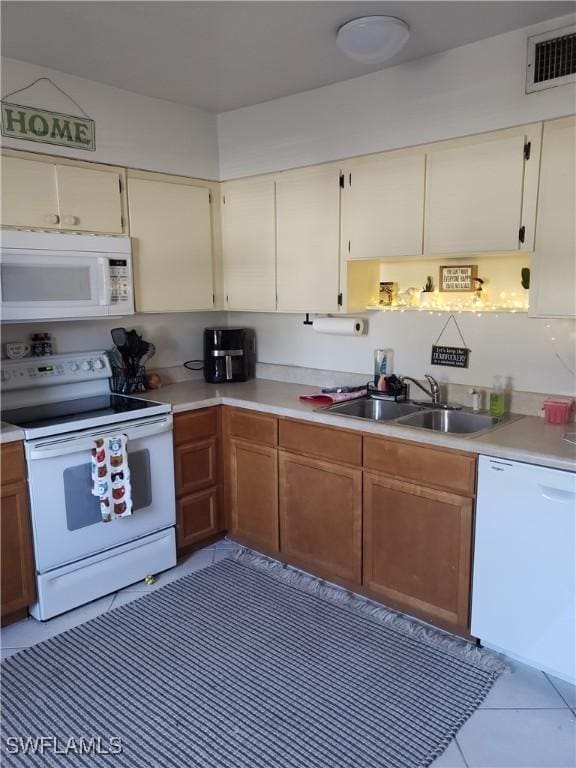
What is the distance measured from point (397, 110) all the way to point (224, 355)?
65.3 inches

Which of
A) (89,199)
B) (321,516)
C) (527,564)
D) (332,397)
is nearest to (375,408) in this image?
(332,397)

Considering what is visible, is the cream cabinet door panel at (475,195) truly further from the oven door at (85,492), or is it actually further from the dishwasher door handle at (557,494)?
the oven door at (85,492)

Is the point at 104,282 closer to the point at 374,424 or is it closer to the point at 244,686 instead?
the point at 374,424

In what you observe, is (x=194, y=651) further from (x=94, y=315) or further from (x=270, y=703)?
(x=94, y=315)

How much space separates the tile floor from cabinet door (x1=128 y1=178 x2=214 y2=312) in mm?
1834

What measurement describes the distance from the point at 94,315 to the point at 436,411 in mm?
1751

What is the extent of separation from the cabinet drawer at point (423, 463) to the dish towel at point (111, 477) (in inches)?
43.9

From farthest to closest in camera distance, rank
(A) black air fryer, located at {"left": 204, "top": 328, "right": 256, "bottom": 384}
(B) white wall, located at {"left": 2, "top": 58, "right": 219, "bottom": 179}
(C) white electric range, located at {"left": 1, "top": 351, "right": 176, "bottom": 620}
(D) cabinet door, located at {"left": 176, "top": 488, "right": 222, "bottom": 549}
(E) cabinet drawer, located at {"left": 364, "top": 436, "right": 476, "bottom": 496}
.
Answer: (A) black air fryer, located at {"left": 204, "top": 328, "right": 256, "bottom": 384}, (D) cabinet door, located at {"left": 176, "top": 488, "right": 222, "bottom": 549}, (B) white wall, located at {"left": 2, "top": 58, "right": 219, "bottom": 179}, (C) white electric range, located at {"left": 1, "top": 351, "right": 176, "bottom": 620}, (E) cabinet drawer, located at {"left": 364, "top": 436, "right": 476, "bottom": 496}

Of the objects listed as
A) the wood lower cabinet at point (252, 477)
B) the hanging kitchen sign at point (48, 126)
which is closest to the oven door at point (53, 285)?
the hanging kitchen sign at point (48, 126)

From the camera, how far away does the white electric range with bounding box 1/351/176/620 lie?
2.51 meters

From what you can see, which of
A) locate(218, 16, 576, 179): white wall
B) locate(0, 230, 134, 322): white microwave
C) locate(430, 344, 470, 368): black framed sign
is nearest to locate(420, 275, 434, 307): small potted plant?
locate(430, 344, 470, 368): black framed sign

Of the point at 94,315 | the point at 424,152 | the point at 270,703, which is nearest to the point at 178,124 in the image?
the point at 94,315

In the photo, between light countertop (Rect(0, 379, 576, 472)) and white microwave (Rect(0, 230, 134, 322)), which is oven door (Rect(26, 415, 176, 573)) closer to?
light countertop (Rect(0, 379, 576, 472))

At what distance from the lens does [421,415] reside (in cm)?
279
